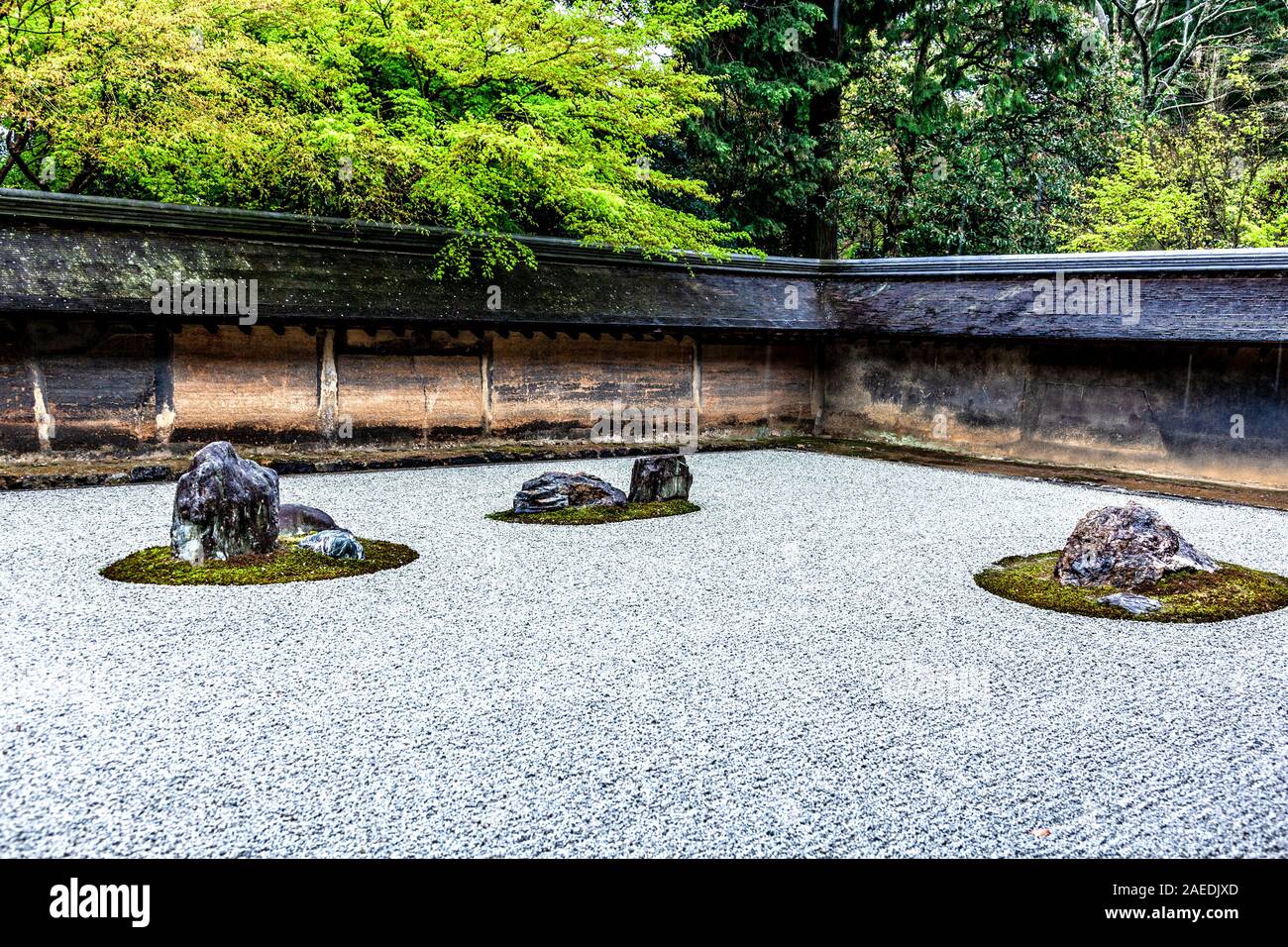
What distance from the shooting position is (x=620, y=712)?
15.7 ft

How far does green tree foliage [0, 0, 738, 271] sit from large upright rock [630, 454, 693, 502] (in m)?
4.90

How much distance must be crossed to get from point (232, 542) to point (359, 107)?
9306mm

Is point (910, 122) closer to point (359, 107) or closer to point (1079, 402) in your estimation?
point (1079, 402)

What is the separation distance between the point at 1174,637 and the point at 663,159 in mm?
17143

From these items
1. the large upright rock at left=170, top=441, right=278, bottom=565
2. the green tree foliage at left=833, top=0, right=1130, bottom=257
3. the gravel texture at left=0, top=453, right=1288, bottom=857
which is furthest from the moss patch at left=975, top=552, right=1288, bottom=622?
the green tree foliage at left=833, top=0, right=1130, bottom=257

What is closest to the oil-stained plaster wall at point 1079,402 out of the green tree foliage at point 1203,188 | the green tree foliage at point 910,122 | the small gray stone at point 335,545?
the green tree foliage at point 910,122

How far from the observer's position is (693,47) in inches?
790

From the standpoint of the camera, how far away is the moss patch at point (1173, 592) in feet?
22.4

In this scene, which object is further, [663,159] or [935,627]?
[663,159]

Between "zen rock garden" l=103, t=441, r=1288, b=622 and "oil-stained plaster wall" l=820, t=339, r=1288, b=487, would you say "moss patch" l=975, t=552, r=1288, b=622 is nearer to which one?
"zen rock garden" l=103, t=441, r=1288, b=622

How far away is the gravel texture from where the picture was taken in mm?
3609

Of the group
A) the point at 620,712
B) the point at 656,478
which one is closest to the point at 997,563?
the point at 656,478

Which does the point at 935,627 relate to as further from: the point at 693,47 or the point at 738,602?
the point at 693,47

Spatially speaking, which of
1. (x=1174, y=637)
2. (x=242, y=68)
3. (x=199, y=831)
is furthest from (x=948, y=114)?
(x=199, y=831)
